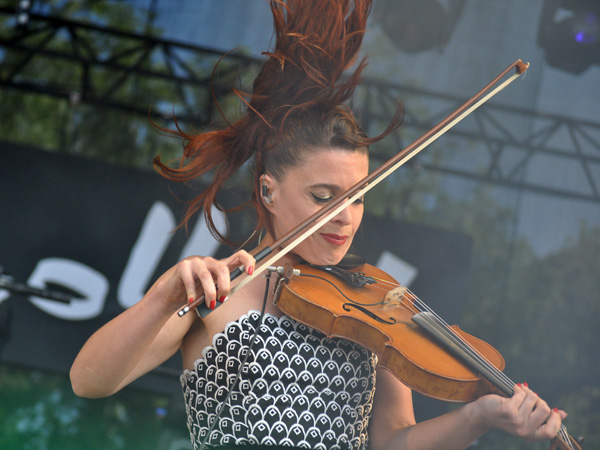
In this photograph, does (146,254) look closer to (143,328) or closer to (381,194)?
(381,194)

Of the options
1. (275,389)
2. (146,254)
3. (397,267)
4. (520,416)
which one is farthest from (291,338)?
(146,254)

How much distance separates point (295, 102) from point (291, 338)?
570 mm

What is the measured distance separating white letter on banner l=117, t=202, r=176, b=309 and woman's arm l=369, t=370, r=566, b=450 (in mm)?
2738

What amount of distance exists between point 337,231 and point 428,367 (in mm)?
363

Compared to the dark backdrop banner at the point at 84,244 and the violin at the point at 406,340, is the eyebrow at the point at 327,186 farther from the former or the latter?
the dark backdrop banner at the point at 84,244

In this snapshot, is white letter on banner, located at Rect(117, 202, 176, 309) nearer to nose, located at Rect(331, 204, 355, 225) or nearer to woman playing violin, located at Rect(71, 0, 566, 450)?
woman playing violin, located at Rect(71, 0, 566, 450)

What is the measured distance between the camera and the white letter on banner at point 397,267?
3920 mm

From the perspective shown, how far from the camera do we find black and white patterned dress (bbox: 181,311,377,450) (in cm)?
132

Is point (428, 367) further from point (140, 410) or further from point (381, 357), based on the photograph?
point (140, 410)

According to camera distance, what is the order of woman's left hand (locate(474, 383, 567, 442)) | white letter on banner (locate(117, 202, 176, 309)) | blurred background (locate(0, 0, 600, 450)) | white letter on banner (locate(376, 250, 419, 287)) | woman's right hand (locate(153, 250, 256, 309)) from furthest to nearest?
white letter on banner (locate(117, 202, 176, 309))
white letter on banner (locate(376, 250, 419, 287))
blurred background (locate(0, 0, 600, 450))
woman's left hand (locate(474, 383, 567, 442))
woman's right hand (locate(153, 250, 256, 309))

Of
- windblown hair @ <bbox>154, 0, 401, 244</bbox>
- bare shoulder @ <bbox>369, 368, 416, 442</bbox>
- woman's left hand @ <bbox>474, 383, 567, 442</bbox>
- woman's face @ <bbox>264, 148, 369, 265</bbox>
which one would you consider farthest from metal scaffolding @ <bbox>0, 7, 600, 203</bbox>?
woman's left hand @ <bbox>474, 383, 567, 442</bbox>

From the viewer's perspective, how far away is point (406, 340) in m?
1.34

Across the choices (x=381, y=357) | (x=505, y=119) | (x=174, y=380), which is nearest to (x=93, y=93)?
(x=174, y=380)

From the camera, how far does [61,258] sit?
4.15 metres
